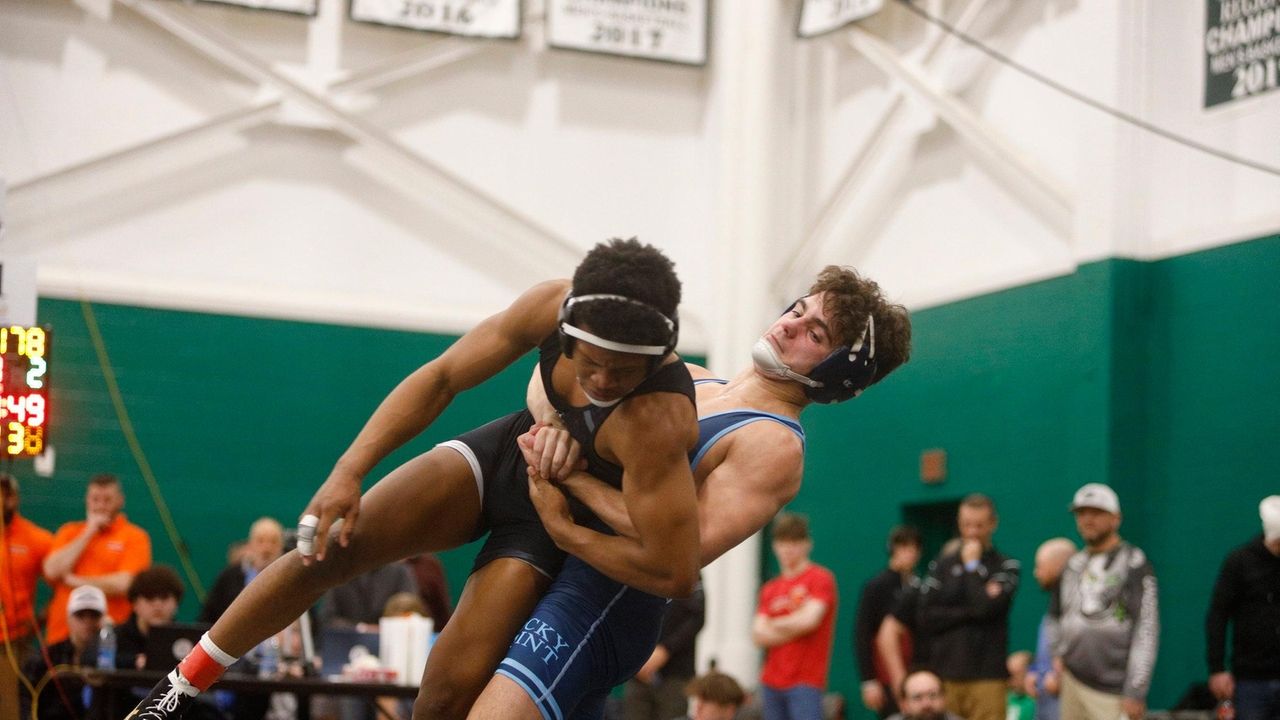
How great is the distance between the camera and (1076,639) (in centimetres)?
780

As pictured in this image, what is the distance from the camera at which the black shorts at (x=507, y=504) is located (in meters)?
4.09

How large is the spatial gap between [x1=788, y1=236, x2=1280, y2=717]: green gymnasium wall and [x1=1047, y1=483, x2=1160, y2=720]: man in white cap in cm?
158

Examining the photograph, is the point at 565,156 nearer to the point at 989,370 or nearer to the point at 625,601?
the point at 989,370

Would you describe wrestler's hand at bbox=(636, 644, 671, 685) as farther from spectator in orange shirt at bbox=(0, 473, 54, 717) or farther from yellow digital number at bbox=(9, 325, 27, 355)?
yellow digital number at bbox=(9, 325, 27, 355)

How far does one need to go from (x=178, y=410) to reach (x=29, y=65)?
269cm

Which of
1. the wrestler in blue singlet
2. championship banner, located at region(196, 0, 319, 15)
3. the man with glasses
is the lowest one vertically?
the man with glasses

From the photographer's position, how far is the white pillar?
1273 cm

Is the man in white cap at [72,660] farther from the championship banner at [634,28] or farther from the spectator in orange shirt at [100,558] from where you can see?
the championship banner at [634,28]

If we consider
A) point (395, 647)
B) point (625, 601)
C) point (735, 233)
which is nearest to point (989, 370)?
point (735, 233)

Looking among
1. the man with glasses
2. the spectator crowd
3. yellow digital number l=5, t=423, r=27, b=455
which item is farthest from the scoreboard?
the man with glasses

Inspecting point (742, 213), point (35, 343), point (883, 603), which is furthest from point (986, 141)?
point (35, 343)

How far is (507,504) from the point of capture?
13.5 feet

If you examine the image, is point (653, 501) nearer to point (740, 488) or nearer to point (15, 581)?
point (740, 488)

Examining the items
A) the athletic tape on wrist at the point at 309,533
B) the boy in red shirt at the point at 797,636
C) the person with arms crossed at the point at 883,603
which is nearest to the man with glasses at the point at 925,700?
the boy in red shirt at the point at 797,636
